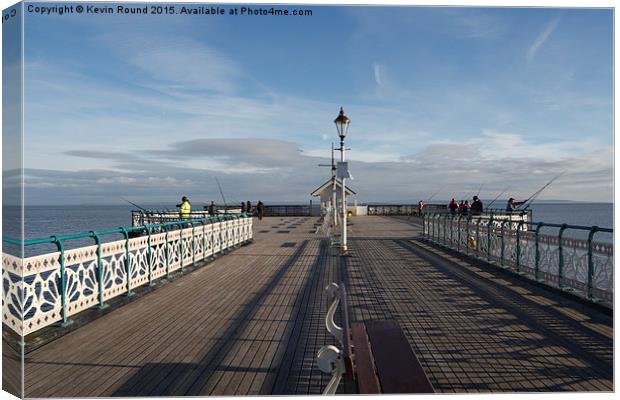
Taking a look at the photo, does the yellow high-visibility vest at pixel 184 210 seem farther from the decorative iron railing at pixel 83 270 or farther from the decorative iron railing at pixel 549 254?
the decorative iron railing at pixel 549 254

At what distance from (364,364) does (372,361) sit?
0.27ft

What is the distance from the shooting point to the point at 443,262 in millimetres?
10141

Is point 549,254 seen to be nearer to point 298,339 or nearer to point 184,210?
point 298,339

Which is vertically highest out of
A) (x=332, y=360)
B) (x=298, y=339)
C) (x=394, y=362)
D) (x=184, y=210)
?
(x=184, y=210)

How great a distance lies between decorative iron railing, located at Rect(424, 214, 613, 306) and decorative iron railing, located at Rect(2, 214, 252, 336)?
676cm

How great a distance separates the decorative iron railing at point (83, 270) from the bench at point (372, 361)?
309 cm

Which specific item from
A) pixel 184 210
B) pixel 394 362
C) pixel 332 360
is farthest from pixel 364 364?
pixel 184 210

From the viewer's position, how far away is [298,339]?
4.70 metres

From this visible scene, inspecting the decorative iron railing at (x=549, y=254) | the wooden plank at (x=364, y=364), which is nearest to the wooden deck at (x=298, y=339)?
the decorative iron railing at (x=549, y=254)

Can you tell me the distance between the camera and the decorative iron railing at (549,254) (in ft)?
18.9

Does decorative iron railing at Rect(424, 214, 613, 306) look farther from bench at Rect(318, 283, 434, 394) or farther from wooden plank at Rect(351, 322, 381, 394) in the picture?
wooden plank at Rect(351, 322, 381, 394)

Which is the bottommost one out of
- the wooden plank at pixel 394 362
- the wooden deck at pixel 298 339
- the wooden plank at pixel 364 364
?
the wooden deck at pixel 298 339

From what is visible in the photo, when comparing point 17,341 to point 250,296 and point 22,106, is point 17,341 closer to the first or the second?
point 22,106

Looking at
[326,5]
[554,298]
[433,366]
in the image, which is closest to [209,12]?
[326,5]
